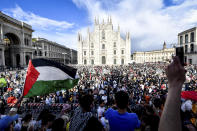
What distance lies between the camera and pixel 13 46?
102 ft

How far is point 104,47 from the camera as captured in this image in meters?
50.2

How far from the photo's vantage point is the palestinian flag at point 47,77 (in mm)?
3484

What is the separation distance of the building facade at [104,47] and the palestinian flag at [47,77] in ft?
147

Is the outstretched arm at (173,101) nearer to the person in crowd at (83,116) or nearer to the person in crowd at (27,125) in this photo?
the person in crowd at (83,116)

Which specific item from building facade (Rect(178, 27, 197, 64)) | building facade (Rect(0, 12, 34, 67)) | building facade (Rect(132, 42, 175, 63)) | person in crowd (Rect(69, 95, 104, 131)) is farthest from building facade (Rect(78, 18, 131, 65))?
person in crowd (Rect(69, 95, 104, 131))

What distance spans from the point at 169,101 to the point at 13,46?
3963 cm

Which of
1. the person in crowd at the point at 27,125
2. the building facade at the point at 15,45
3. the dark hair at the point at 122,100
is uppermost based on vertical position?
the building facade at the point at 15,45

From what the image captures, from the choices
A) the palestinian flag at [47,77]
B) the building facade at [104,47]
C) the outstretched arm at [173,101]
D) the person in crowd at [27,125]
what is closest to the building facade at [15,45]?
the building facade at [104,47]

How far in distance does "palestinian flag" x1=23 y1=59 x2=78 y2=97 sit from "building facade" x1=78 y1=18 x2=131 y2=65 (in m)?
44.9

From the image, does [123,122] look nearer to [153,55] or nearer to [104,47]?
[104,47]

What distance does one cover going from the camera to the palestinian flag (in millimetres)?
3484

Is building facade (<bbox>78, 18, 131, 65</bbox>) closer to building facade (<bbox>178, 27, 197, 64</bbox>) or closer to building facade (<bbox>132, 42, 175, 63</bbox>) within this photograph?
building facade (<bbox>178, 27, 197, 64</bbox>)

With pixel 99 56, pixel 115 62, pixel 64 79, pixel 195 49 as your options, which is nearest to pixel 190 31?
pixel 195 49

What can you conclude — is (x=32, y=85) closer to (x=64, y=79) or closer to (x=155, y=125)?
(x=64, y=79)
